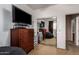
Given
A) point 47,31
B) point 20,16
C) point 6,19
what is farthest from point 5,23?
point 47,31

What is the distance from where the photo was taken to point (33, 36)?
199 cm

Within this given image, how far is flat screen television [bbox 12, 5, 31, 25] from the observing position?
1836 mm

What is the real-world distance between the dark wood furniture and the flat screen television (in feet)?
0.43

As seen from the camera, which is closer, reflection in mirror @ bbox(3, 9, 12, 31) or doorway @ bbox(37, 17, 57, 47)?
reflection in mirror @ bbox(3, 9, 12, 31)

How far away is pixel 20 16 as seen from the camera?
74.8 inches

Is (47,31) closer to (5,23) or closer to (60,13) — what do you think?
(60,13)

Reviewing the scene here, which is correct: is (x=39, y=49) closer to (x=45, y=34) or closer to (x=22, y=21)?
(x=45, y=34)

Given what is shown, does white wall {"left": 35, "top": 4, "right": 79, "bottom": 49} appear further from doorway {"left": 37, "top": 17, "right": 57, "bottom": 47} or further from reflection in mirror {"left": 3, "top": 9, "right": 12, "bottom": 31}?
reflection in mirror {"left": 3, "top": 9, "right": 12, "bottom": 31}

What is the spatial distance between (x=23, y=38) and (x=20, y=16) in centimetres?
36

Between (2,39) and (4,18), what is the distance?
32cm

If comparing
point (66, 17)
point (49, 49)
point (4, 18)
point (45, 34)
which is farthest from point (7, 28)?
point (66, 17)

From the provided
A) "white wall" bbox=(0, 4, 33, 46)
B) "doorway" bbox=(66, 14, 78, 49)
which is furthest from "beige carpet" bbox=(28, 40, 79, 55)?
"white wall" bbox=(0, 4, 33, 46)

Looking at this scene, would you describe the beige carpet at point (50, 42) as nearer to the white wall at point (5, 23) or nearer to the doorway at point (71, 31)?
the doorway at point (71, 31)

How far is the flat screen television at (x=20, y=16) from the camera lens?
6.02 feet
